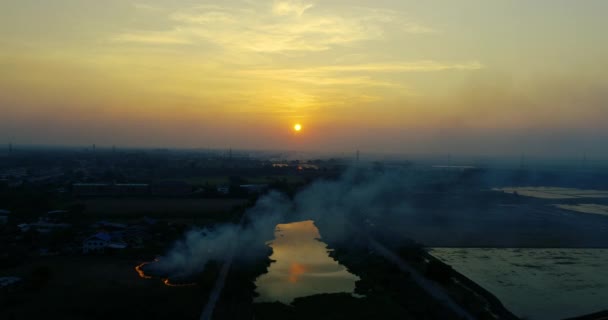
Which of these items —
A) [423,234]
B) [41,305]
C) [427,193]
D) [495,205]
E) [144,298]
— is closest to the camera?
[41,305]

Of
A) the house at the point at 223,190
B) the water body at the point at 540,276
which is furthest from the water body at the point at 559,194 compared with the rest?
the house at the point at 223,190

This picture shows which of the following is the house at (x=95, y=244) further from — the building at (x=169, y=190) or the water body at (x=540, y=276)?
the building at (x=169, y=190)

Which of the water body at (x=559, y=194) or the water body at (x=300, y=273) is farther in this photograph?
the water body at (x=559, y=194)

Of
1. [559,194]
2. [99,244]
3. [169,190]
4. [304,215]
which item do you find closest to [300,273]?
[99,244]

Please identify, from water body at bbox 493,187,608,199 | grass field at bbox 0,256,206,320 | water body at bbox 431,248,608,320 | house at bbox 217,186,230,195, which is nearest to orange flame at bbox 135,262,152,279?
grass field at bbox 0,256,206,320

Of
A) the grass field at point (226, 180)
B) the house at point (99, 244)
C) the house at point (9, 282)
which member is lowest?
the house at point (9, 282)

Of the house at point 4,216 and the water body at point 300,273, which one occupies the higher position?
the house at point 4,216

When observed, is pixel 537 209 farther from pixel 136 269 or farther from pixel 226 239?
pixel 136 269

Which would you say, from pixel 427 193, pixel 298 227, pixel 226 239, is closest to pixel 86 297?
pixel 226 239
